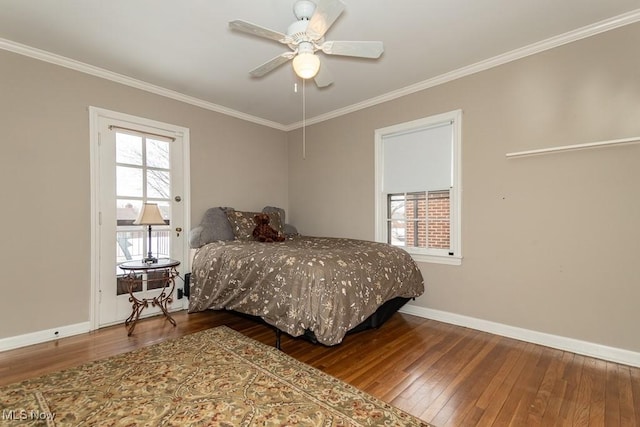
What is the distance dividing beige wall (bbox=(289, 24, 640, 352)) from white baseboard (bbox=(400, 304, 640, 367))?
5 centimetres

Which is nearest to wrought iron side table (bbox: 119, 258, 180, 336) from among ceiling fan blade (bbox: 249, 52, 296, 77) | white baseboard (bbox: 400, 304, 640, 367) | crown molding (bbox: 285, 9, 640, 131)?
ceiling fan blade (bbox: 249, 52, 296, 77)

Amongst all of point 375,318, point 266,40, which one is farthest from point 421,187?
point 266,40

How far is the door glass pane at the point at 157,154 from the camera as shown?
340cm

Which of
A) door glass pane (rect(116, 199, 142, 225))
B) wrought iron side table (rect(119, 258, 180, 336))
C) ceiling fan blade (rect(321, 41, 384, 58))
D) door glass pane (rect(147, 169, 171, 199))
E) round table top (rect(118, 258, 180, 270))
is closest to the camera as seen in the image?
ceiling fan blade (rect(321, 41, 384, 58))

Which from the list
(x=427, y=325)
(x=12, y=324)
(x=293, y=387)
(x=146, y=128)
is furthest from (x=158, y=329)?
(x=427, y=325)

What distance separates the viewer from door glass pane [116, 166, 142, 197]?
315 centimetres

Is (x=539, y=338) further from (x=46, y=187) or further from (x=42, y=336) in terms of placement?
(x=46, y=187)

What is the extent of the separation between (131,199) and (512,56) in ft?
13.3

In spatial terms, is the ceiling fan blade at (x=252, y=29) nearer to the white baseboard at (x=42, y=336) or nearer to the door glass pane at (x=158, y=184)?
the door glass pane at (x=158, y=184)

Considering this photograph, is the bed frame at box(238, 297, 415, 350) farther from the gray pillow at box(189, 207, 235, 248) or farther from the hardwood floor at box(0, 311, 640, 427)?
the gray pillow at box(189, 207, 235, 248)

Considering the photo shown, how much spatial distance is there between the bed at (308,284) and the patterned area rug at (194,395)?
0.33 metres

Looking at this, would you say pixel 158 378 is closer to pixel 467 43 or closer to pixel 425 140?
pixel 425 140

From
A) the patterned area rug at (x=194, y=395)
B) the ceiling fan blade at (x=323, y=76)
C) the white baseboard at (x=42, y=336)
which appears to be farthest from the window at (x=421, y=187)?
the white baseboard at (x=42, y=336)

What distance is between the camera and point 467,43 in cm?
260
